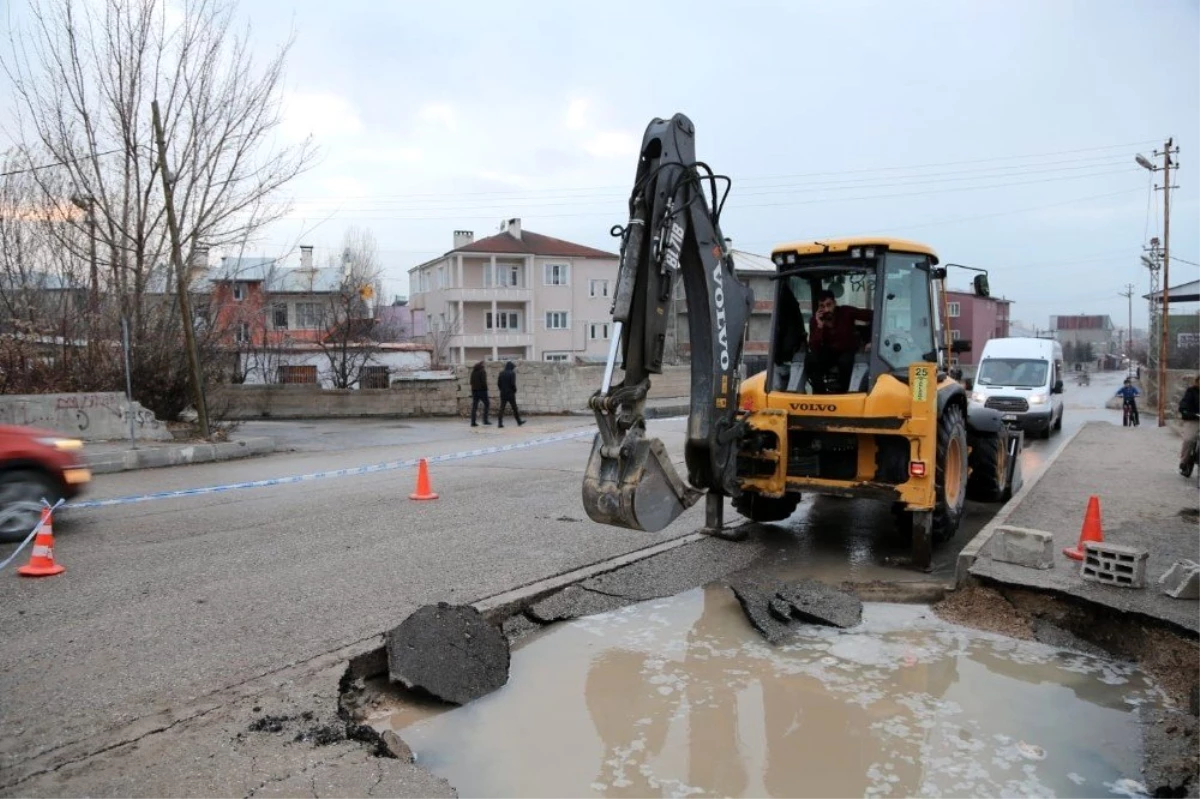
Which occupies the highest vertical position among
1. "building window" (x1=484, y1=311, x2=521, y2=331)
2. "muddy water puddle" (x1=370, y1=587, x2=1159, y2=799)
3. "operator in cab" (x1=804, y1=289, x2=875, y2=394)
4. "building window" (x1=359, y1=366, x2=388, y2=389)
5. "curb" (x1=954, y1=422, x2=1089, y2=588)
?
"building window" (x1=484, y1=311, x2=521, y2=331)

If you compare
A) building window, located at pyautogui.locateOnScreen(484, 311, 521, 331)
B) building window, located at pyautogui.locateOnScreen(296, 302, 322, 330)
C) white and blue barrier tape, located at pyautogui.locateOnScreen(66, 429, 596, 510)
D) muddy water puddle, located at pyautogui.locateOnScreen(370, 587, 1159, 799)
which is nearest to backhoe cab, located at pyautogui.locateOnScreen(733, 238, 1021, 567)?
muddy water puddle, located at pyautogui.locateOnScreen(370, 587, 1159, 799)

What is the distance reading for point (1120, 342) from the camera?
146375mm

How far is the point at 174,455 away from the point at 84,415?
7.23 ft

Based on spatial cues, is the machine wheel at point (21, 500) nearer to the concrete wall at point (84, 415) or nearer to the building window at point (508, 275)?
the concrete wall at point (84, 415)

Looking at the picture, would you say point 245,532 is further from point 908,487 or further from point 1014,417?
point 1014,417

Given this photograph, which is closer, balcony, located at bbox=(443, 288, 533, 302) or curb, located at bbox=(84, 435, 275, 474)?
curb, located at bbox=(84, 435, 275, 474)

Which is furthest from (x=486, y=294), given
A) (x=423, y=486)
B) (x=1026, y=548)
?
(x=1026, y=548)

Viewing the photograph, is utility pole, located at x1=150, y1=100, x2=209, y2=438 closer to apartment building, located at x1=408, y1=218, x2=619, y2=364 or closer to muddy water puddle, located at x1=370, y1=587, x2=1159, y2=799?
muddy water puddle, located at x1=370, y1=587, x2=1159, y2=799

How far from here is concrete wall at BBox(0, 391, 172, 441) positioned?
580 inches

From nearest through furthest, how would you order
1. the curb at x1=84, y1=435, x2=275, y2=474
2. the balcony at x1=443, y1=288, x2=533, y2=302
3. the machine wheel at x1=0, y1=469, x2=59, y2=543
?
the machine wheel at x1=0, y1=469, x2=59, y2=543, the curb at x1=84, y1=435, x2=275, y2=474, the balcony at x1=443, y1=288, x2=533, y2=302

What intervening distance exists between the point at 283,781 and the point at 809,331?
6290mm

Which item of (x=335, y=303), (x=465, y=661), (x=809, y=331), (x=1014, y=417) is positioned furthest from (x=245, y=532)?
(x=335, y=303)

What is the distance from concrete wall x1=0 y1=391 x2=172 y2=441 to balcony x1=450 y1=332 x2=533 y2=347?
130ft

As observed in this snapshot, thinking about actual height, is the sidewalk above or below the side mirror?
below
